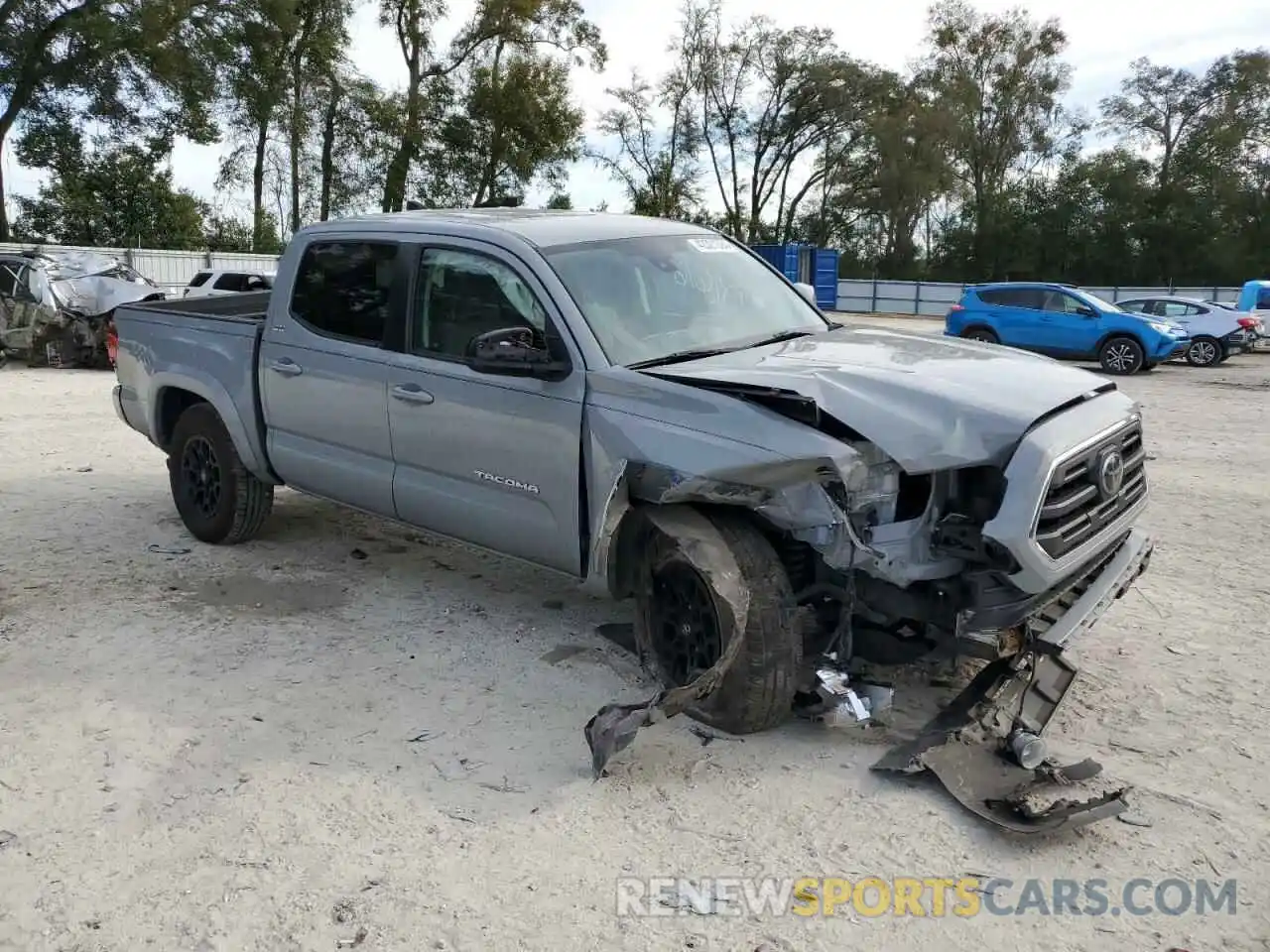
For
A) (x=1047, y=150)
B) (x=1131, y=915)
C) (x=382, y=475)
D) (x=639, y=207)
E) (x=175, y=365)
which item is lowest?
(x=1131, y=915)

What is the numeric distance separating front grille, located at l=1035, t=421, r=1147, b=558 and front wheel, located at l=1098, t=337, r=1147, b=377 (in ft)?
53.2

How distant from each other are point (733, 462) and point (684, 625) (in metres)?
0.73

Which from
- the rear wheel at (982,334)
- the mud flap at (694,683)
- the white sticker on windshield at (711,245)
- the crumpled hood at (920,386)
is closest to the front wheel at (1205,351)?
the rear wheel at (982,334)

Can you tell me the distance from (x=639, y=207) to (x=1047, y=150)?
61.2 feet

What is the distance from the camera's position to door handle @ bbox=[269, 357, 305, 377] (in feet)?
17.9

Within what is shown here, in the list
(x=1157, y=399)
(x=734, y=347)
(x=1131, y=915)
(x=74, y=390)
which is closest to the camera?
(x=1131, y=915)

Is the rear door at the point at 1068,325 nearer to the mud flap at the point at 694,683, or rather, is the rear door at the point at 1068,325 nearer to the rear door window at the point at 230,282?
the rear door window at the point at 230,282

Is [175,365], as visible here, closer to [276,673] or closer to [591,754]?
[276,673]

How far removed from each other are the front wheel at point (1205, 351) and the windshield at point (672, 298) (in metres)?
18.6

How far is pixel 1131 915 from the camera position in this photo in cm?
292

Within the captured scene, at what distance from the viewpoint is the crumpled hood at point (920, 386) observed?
346 cm

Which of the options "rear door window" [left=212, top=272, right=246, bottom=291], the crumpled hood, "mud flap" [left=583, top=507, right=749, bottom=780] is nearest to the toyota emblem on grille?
the crumpled hood

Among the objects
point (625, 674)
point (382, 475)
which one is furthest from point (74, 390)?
point (625, 674)

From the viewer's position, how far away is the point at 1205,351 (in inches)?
816
